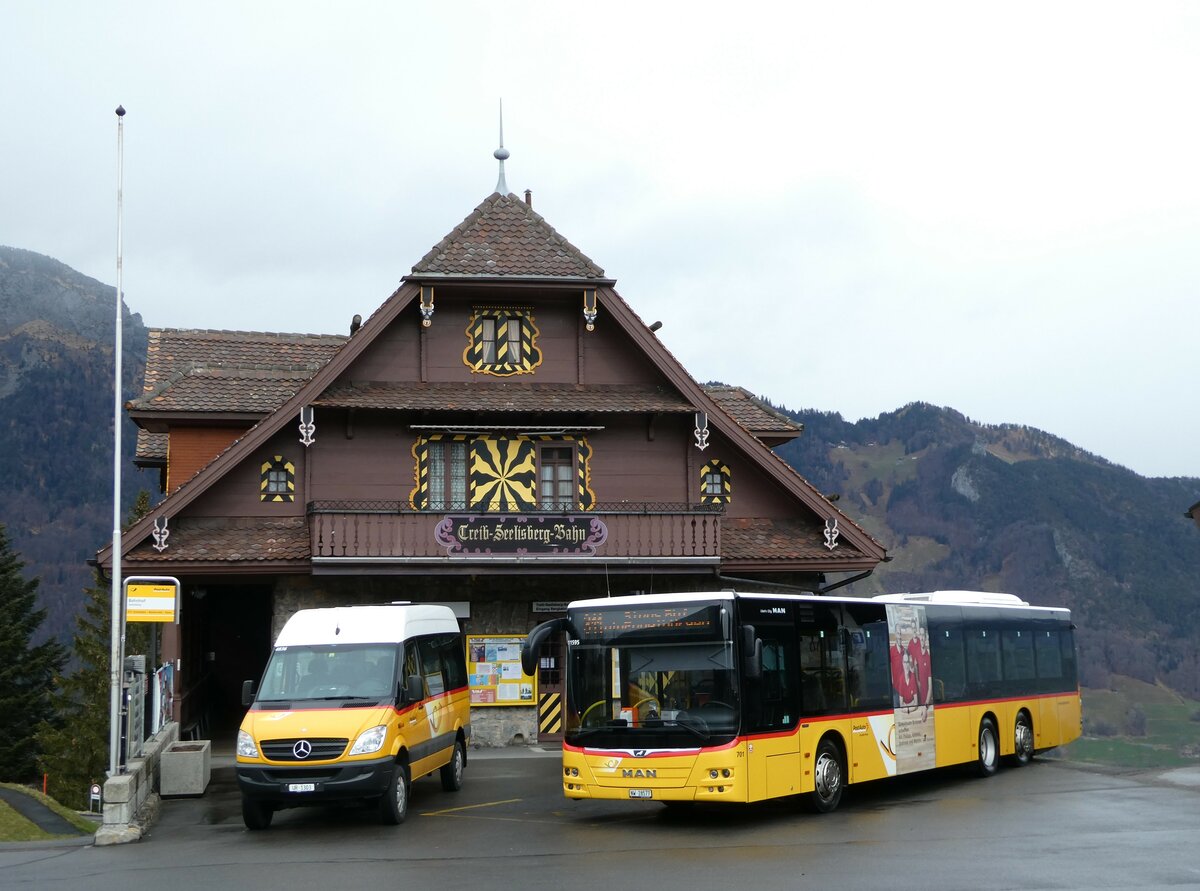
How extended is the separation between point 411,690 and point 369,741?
1.41m

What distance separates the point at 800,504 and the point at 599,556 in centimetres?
499

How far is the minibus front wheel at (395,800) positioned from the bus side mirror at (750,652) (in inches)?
173

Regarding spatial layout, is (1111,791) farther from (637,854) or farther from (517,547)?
(517,547)

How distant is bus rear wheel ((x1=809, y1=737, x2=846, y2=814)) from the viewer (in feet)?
56.4

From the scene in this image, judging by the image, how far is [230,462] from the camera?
83.9ft

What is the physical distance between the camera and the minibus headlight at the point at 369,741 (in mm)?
16297

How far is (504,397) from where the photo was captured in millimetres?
27281

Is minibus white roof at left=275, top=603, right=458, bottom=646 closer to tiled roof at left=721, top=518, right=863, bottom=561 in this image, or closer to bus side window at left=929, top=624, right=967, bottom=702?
bus side window at left=929, top=624, right=967, bottom=702

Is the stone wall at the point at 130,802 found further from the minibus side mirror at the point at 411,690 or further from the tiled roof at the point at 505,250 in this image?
the tiled roof at the point at 505,250

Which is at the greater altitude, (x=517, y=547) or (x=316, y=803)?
(x=517, y=547)

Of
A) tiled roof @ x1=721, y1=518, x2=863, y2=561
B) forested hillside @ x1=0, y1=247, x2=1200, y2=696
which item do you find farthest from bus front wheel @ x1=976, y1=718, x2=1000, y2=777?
forested hillside @ x1=0, y1=247, x2=1200, y2=696

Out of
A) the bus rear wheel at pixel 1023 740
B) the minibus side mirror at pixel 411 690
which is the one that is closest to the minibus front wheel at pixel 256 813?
the minibus side mirror at pixel 411 690

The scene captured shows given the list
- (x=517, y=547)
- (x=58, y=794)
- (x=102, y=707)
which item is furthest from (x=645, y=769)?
(x=102, y=707)

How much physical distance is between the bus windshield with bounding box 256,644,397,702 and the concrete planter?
3.26 m
